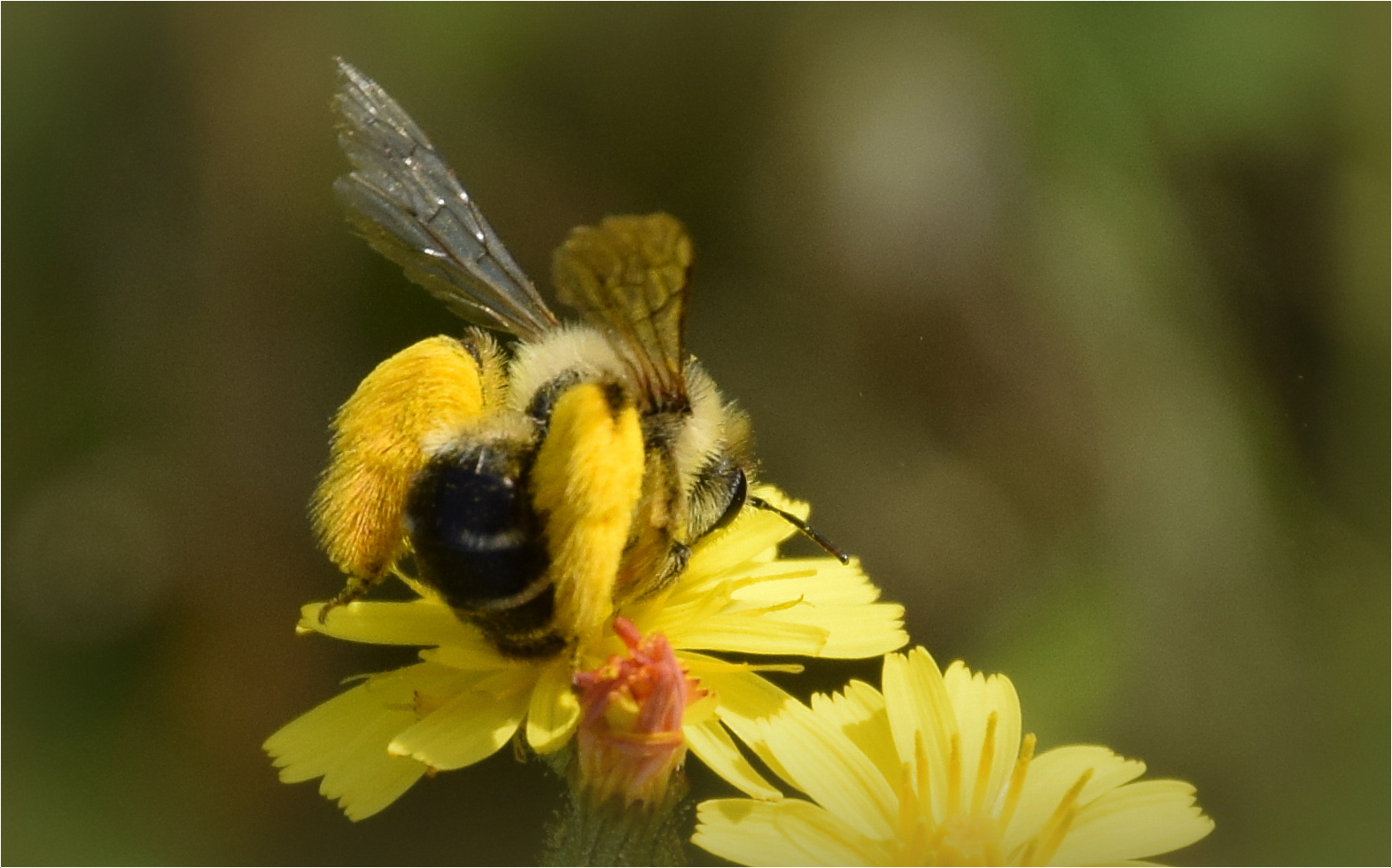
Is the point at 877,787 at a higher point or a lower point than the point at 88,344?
lower

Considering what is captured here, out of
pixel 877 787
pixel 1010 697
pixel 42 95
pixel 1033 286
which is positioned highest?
pixel 1033 286

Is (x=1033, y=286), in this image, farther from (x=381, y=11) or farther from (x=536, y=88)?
(x=381, y=11)

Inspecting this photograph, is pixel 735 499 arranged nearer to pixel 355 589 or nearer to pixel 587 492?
pixel 587 492

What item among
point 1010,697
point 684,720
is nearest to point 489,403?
point 684,720

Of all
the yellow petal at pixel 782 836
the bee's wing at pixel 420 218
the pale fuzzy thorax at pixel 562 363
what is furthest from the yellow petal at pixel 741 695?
the bee's wing at pixel 420 218

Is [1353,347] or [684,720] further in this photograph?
[1353,347]

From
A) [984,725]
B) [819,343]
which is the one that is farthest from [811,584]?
[819,343]

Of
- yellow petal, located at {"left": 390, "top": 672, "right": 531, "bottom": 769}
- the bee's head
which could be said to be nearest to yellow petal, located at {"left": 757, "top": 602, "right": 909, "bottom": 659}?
the bee's head
